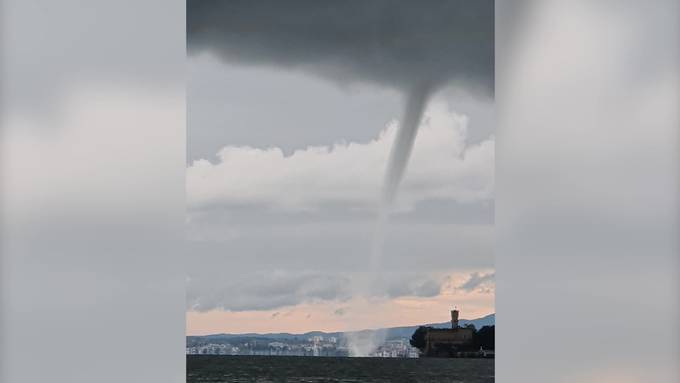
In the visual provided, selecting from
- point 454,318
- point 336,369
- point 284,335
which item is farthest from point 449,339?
point 336,369

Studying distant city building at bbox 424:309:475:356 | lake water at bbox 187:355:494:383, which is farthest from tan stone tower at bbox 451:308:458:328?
lake water at bbox 187:355:494:383

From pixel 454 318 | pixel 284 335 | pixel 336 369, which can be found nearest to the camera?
pixel 454 318

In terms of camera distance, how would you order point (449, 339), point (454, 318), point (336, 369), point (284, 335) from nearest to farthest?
point (454, 318) < point (284, 335) < point (449, 339) < point (336, 369)

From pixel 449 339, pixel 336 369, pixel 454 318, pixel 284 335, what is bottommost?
pixel 336 369

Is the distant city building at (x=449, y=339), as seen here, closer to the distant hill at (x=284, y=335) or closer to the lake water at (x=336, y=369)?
the distant hill at (x=284, y=335)

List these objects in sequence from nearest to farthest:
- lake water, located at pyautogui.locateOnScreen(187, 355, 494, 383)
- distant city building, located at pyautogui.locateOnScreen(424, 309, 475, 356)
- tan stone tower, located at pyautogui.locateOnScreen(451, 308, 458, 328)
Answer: tan stone tower, located at pyautogui.locateOnScreen(451, 308, 458, 328)
distant city building, located at pyautogui.locateOnScreen(424, 309, 475, 356)
lake water, located at pyautogui.locateOnScreen(187, 355, 494, 383)

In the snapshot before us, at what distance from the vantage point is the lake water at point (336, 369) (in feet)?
56.9

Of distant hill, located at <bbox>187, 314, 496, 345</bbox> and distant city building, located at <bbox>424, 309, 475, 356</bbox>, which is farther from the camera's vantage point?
distant city building, located at <bbox>424, 309, 475, 356</bbox>

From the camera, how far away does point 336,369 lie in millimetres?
18906

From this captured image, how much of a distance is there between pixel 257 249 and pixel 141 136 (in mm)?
15114

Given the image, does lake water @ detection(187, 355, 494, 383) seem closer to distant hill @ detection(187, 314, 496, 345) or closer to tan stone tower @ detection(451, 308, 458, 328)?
distant hill @ detection(187, 314, 496, 345)

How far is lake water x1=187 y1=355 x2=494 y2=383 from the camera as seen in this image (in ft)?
56.9

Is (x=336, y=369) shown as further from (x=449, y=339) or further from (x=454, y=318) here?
(x=454, y=318)

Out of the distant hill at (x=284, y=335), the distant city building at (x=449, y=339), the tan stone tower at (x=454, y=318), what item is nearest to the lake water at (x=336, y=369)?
the distant hill at (x=284, y=335)
